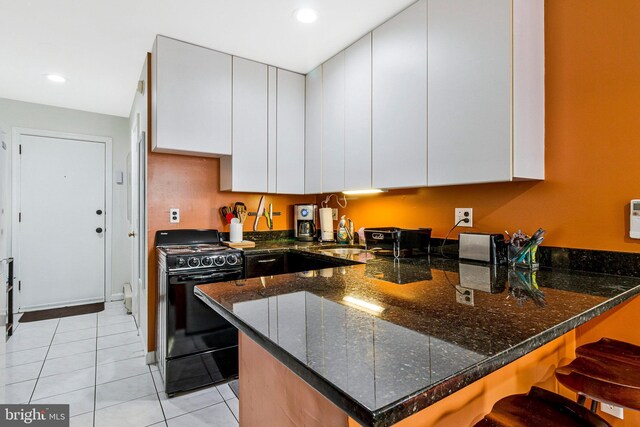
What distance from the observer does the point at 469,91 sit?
1.73 metres

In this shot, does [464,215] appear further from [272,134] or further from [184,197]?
[184,197]

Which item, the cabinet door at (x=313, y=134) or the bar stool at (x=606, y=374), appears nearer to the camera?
the bar stool at (x=606, y=374)

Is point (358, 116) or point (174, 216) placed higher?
point (358, 116)

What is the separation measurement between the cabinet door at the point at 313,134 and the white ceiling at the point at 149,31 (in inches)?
5.8

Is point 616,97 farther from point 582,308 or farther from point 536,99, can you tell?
point 582,308

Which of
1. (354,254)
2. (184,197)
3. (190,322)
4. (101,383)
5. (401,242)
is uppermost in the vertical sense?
(184,197)

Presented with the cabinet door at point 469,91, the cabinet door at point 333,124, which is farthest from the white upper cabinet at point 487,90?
the cabinet door at point 333,124

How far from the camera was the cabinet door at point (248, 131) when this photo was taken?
275 centimetres

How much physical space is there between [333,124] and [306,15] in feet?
2.65

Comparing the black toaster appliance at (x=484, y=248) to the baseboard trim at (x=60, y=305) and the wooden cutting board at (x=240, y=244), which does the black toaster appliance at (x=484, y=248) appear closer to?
the wooden cutting board at (x=240, y=244)

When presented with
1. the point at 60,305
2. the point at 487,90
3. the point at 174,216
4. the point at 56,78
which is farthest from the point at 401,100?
the point at 60,305

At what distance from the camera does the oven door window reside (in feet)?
7.27

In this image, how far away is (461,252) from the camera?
1.94 meters

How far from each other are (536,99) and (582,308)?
3.83 feet
